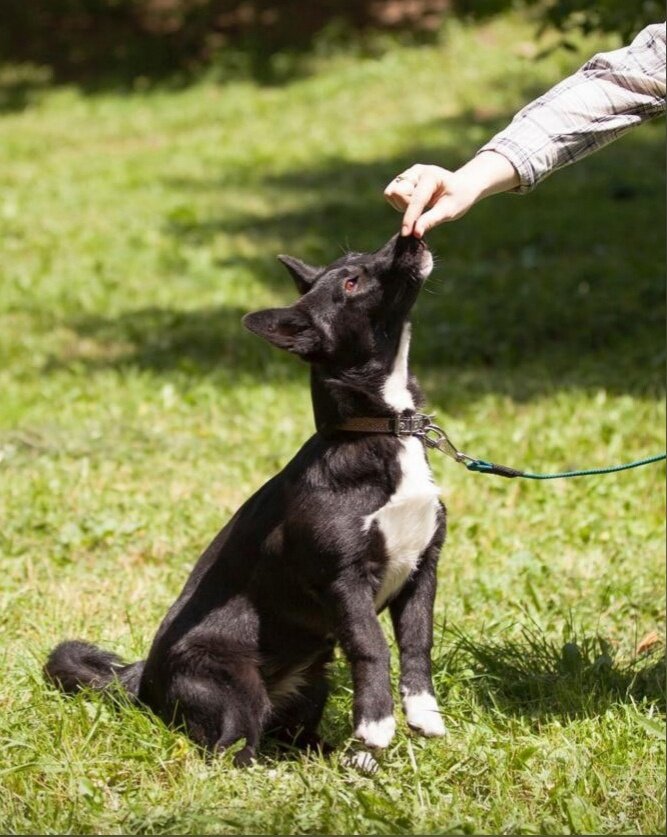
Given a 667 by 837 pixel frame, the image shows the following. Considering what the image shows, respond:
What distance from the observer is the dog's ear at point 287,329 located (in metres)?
3.70

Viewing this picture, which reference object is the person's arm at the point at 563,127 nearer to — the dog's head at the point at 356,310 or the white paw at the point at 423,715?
the dog's head at the point at 356,310

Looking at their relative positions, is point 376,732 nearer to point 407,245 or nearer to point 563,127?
point 407,245

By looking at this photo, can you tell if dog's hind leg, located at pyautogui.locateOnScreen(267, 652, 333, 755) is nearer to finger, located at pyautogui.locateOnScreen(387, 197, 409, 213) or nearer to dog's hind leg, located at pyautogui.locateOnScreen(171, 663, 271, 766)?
dog's hind leg, located at pyautogui.locateOnScreen(171, 663, 271, 766)

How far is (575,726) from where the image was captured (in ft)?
12.8

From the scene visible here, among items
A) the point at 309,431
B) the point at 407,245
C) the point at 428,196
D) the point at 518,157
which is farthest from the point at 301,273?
the point at 309,431

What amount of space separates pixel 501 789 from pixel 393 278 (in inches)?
54.9

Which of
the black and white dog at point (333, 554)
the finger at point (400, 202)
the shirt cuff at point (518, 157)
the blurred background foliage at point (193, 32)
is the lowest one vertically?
the black and white dog at point (333, 554)

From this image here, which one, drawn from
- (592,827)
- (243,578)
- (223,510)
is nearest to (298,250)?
(223,510)

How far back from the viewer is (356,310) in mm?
3816

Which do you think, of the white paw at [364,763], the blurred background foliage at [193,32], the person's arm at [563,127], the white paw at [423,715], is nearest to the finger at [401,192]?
the person's arm at [563,127]

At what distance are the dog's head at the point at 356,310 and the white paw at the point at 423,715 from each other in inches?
37.4

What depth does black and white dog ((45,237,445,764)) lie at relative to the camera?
12.2ft

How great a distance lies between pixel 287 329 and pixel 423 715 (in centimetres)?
113

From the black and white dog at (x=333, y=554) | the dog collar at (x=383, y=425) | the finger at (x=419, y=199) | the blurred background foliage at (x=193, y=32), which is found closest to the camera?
the finger at (x=419, y=199)
